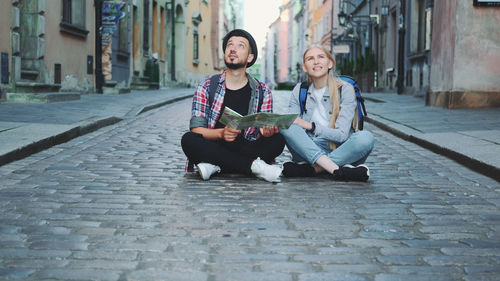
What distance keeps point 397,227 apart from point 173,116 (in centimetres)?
941

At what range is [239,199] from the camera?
4555 millimetres

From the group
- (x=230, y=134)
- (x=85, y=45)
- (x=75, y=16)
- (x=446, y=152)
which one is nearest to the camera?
(x=230, y=134)

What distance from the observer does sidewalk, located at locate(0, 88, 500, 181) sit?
20.7 ft

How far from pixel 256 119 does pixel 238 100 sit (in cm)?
70

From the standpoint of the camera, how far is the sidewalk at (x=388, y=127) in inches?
249

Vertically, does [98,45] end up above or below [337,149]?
above

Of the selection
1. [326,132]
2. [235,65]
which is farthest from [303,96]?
[235,65]

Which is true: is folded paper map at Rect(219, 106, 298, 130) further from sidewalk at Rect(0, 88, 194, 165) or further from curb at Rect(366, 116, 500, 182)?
sidewalk at Rect(0, 88, 194, 165)

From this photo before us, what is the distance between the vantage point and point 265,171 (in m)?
5.27

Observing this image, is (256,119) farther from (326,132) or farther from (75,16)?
(75,16)

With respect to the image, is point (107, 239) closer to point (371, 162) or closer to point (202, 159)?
point (202, 159)

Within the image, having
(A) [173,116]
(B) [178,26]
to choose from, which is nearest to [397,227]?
(A) [173,116]

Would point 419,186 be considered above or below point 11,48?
below

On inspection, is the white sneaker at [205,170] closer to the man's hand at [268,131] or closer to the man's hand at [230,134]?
the man's hand at [230,134]
